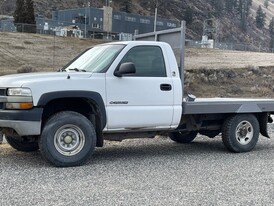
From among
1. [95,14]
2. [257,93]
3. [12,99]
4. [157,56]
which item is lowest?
[257,93]

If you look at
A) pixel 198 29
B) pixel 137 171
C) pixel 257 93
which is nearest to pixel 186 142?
pixel 137 171

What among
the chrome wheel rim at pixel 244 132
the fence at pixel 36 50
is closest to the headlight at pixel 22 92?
the chrome wheel rim at pixel 244 132

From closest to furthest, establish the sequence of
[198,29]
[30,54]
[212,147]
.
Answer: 1. [212,147]
2. [30,54]
3. [198,29]

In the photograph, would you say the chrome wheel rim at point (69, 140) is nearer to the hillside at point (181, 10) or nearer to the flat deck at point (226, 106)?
the flat deck at point (226, 106)

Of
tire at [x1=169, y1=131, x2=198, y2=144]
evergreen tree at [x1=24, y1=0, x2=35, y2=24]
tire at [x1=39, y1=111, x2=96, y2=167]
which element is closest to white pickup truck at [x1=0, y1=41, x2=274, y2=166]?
tire at [x1=39, y1=111, x2=96, y2=167]

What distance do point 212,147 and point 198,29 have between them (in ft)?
496

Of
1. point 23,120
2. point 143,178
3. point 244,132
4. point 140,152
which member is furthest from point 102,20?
point 143,178

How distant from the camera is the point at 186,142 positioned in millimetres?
10078

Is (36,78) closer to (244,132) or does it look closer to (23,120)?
(23,120)

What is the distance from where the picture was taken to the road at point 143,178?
219 inches

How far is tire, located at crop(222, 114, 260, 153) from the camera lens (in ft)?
29.1

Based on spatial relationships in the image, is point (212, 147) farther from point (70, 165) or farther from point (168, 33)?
point (70, 165)

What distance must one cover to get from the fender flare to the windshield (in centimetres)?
48

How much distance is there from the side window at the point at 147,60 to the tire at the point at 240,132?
1854mm
